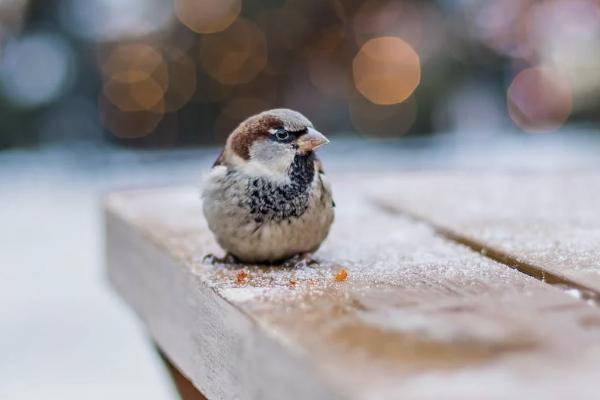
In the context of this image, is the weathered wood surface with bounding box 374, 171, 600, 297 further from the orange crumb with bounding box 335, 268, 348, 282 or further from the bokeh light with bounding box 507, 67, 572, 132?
the bokeh light with bounding box 507, 67, 572, 132

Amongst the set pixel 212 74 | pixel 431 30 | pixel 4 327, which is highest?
pixel 431 30

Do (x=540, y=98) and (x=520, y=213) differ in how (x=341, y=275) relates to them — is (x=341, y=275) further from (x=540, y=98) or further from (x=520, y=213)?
(x=540, y=98)

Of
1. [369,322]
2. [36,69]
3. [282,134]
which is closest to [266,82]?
[36,69]

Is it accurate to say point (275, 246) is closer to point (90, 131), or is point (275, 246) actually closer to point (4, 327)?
point (4, 327)

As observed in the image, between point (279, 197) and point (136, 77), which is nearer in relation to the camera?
point (279, 197)

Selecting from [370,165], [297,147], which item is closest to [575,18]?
[370,165]

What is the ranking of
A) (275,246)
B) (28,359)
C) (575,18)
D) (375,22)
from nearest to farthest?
(275,246)
(28,359)
(375,22)
(575,18)

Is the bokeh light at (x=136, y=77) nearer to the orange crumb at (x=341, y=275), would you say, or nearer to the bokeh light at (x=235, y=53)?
the bokeh light at (x=235, y=53)
